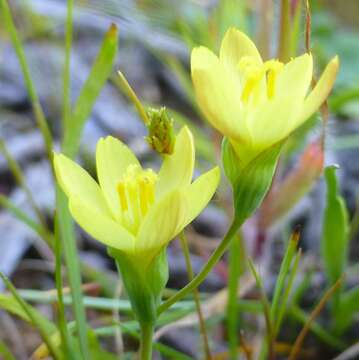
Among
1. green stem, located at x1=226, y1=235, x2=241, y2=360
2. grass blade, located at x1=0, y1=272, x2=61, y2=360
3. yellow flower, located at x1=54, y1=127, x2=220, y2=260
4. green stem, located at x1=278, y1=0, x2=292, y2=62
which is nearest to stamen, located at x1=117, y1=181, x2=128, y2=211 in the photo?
yellow flower, located at x1=54, y1=127, x2=220, y2=260

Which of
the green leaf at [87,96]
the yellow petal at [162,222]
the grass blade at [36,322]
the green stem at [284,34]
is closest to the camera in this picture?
the yellow petal at [162,222]

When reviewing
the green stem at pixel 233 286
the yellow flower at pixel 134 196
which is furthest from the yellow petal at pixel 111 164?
the green stem at pixel 233 286

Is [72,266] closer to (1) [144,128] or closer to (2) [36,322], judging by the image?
(2) [36,322]

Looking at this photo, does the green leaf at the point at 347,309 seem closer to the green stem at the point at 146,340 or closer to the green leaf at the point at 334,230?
the green leaf at the point at 334,230

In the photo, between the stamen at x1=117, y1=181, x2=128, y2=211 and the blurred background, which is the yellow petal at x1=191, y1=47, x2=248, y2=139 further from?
the blurred background

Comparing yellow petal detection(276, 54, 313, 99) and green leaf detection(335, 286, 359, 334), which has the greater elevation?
yellow petal detection(276, 54, 313, 99)

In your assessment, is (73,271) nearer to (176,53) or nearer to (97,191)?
(97,191)
